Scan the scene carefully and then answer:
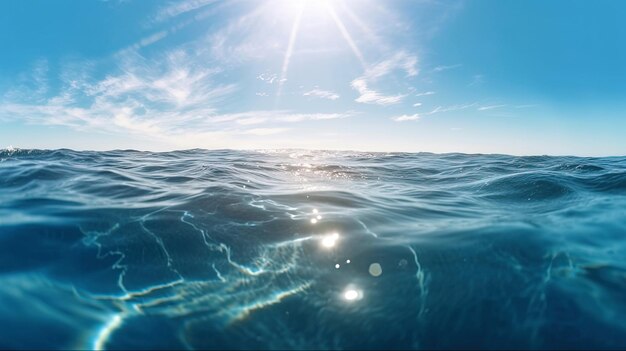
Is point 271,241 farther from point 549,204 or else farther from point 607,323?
point 549,204

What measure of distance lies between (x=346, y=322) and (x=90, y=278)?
2.62 meters

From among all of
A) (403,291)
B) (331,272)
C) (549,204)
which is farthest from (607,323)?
(549,204)

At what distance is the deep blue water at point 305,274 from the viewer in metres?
2.56

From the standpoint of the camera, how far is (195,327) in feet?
8.61

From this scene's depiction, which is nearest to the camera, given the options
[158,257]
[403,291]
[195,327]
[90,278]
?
[195,327]

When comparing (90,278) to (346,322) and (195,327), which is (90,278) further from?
(346,322)

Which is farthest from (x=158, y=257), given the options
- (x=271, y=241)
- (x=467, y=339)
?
(x=467, y=339)

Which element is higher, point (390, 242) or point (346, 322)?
point (390, 242)

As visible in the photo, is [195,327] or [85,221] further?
[85,221]

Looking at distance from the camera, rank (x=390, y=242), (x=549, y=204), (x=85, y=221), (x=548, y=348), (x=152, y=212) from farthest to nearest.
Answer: (x=549, y=204) → (x=152, y=212) → (x=85, y=221) → (x=390, y=242) → (x=548, y=348)

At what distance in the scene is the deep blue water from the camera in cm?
256

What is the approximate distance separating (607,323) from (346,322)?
212 cm

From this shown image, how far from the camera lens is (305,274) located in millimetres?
3404

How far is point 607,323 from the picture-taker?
2.67 meters
